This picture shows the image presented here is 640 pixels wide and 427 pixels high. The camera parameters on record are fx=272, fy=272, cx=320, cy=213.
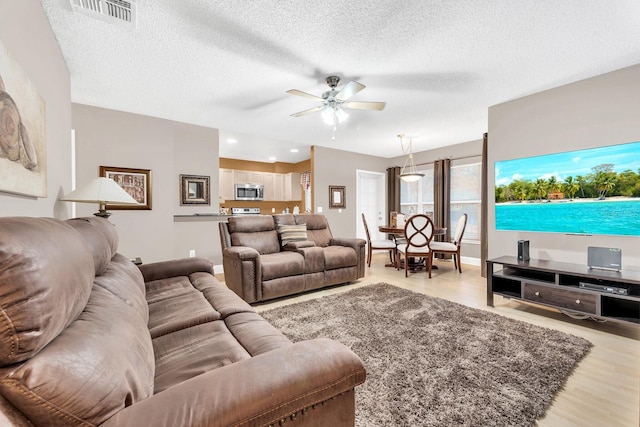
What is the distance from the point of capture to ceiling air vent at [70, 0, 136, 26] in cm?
181

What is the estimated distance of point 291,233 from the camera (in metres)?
3.89

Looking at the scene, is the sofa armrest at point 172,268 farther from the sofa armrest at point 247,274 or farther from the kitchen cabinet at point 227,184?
the kitchen cabinet at point 227,184

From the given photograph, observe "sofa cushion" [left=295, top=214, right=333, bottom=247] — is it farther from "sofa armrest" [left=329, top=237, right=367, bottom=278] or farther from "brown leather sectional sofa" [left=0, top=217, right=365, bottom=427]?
"brown leather sectional sofa" [left=0, top=217, right=365, bottom=427]

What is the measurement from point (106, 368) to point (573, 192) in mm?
4011

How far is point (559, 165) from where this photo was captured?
3045 millimetres

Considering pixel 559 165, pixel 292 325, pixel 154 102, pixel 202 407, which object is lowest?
pixel 292 325

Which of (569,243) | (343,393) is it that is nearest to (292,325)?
(343,393)

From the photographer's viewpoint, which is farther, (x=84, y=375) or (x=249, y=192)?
(x=249, y=192)

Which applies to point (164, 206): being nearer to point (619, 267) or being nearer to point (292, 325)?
point (292, 325)

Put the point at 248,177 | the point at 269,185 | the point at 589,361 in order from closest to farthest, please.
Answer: the point at 589,361
the point at 248,177
the point at 269,185

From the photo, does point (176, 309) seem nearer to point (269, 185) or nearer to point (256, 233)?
point (256, 233)

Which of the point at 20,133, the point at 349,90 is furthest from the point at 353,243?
the point at 20,133

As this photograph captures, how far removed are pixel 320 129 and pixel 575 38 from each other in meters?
3.18

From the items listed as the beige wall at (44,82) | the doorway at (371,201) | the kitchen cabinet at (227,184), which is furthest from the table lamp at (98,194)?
the doorway at (371,201)
